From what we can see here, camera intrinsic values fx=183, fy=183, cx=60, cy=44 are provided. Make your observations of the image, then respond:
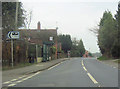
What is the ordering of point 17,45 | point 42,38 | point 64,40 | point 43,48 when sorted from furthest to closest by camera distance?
1. point 64,40
2. point 42,38
3. point 43,48
4. point 17,45

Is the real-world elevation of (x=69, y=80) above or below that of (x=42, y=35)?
below

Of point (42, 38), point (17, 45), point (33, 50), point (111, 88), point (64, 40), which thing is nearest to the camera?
point (111, 88)

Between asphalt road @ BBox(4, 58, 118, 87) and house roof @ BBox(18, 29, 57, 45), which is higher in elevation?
house roof @ BBox(18, 29, 57, 45)

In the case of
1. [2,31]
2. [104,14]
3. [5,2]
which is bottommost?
[2,31]

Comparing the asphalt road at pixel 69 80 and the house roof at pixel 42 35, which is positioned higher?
the house roof at pixel 42 35

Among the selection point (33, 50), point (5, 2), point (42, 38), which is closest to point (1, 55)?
point (5, 2)

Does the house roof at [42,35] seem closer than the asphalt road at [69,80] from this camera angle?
No

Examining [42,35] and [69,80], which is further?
[42,35]

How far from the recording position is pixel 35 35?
56.0 m

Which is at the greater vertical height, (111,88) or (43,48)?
(43,48)

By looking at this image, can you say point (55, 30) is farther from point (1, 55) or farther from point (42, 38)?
point (1, 55)

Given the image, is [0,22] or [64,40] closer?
[0,22]

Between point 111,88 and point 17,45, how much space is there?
15164 millimetres

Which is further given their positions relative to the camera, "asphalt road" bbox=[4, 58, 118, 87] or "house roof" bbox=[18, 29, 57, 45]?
"house roof" bbox=[18, 29, 57, 45]
